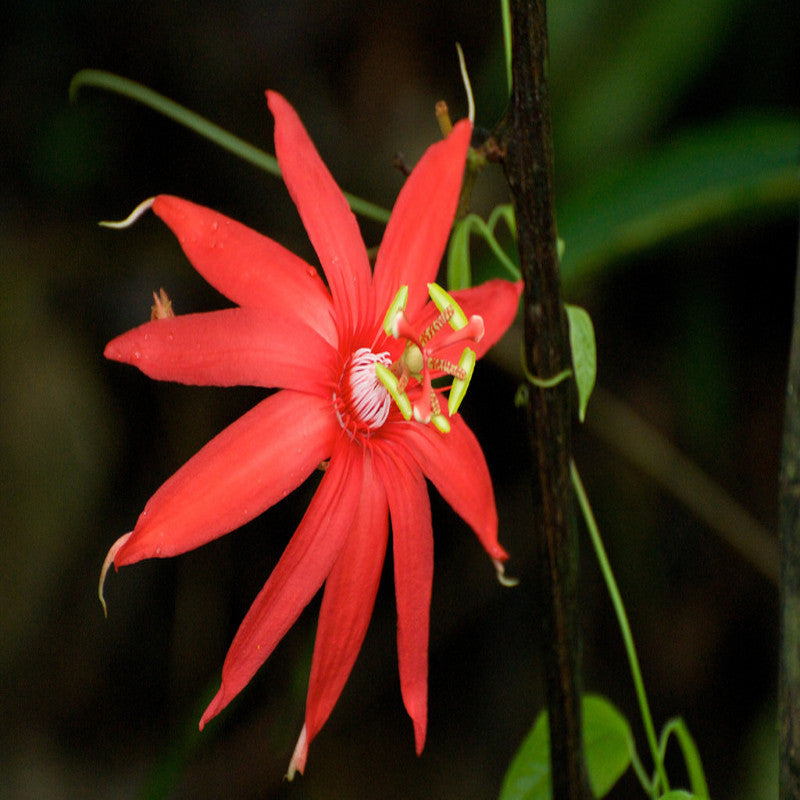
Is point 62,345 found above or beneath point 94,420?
above

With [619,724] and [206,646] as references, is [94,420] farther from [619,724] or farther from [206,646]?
[619,724]

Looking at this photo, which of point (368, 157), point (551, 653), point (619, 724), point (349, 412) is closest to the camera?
point (349, 412)

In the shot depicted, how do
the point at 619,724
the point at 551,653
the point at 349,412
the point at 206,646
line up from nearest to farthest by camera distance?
the point at 349,412 → the point at 551,653 → the point at 619,724 → the point at 206,646

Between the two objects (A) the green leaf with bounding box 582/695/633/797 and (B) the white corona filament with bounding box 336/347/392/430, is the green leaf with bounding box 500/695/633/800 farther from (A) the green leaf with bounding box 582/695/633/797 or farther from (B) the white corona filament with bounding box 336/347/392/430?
(B) the white corona filament with bounding box 336/347/392/430

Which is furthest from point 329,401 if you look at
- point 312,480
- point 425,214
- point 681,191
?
point 312,480

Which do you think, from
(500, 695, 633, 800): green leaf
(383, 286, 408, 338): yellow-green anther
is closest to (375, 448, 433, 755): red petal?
(383, 286, 408, 338): yellow-green anther

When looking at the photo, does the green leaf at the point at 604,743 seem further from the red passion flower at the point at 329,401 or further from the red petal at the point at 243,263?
the red petal at the point at 243,263

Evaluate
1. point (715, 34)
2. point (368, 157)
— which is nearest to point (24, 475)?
point (368, 157)
